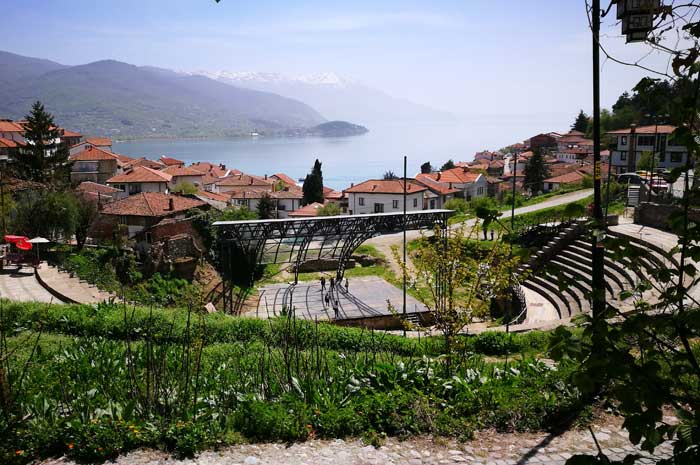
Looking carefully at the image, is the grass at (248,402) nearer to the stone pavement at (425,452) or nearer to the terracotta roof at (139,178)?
the stone pavement at (425,452)

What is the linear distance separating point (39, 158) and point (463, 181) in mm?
43512

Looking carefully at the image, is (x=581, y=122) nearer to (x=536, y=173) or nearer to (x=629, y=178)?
(x=536, y=173)

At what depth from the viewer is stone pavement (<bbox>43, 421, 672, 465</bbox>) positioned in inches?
243

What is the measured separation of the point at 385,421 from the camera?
690 centimetres

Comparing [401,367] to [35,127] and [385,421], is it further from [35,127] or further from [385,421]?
[35,127]

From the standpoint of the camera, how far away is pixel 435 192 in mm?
59375

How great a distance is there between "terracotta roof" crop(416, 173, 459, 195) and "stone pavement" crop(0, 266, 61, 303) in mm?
41544

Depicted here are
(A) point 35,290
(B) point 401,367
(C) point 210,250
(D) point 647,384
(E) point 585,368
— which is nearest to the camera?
(D) point 647,384

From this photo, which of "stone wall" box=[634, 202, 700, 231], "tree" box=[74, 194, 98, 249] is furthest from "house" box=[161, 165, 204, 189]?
"stone wall" box=[634, 202, 700, 231]

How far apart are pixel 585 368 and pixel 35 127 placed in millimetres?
55711

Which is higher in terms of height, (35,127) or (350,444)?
(35,127)

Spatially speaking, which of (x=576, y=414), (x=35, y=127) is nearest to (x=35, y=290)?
(x=576, y=414)

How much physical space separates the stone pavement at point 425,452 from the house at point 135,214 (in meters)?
27.8

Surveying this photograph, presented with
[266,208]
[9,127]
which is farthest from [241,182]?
[9,127]
